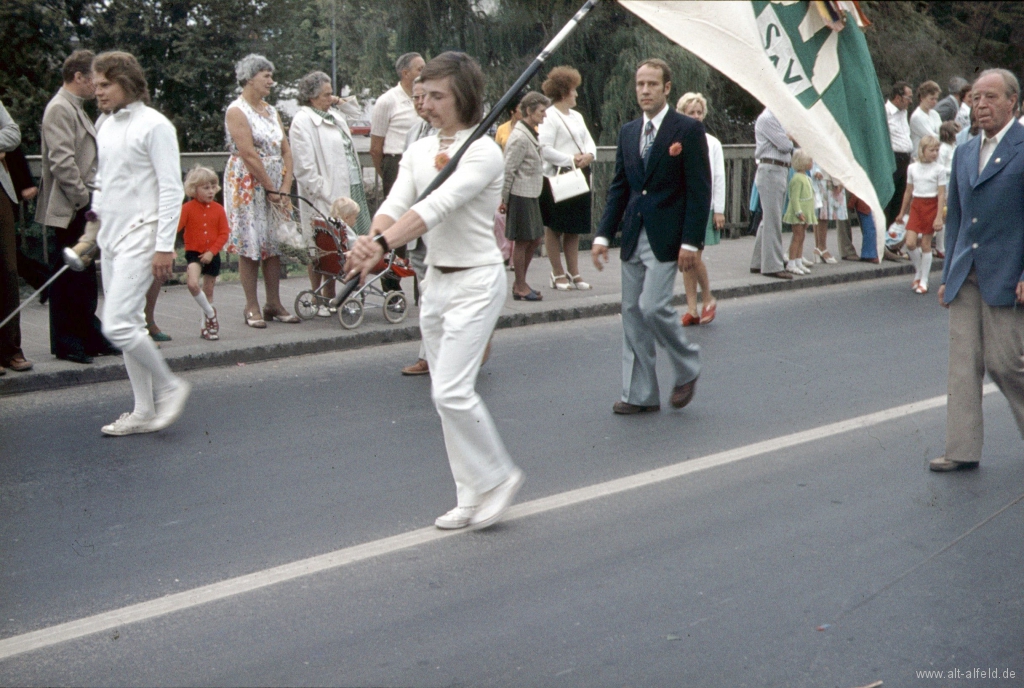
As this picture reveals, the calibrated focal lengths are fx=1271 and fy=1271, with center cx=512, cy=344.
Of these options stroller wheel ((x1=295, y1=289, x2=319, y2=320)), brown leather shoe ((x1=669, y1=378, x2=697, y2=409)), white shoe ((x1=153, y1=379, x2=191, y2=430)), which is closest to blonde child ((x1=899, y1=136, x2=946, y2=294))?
stroller wheel ((x1=295, y1=289, x2=319, y2=320))

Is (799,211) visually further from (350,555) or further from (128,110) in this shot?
(350,555)

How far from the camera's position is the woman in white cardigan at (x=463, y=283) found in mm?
5340

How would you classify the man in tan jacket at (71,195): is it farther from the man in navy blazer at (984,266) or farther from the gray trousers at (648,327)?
the man in navy blazer at (984,266)

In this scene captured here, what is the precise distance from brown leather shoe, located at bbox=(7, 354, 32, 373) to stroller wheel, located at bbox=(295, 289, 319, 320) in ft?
8.47

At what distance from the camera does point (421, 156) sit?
555 centimetres

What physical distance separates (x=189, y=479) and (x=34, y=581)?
144 centimetres

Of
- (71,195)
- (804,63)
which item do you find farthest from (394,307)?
(804,63)

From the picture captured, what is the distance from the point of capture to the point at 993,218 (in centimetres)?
604

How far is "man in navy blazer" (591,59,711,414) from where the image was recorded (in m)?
→ 7.21

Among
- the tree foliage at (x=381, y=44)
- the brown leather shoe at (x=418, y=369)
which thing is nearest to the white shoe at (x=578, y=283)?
the brown leather shoe at (x=418, y=369)

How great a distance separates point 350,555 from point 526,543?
72cm

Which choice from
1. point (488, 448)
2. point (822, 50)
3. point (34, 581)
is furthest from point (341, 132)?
point (822, 50)

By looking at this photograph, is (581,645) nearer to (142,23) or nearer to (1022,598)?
(1022,598)

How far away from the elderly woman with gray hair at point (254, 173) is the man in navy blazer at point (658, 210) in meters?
3.49
